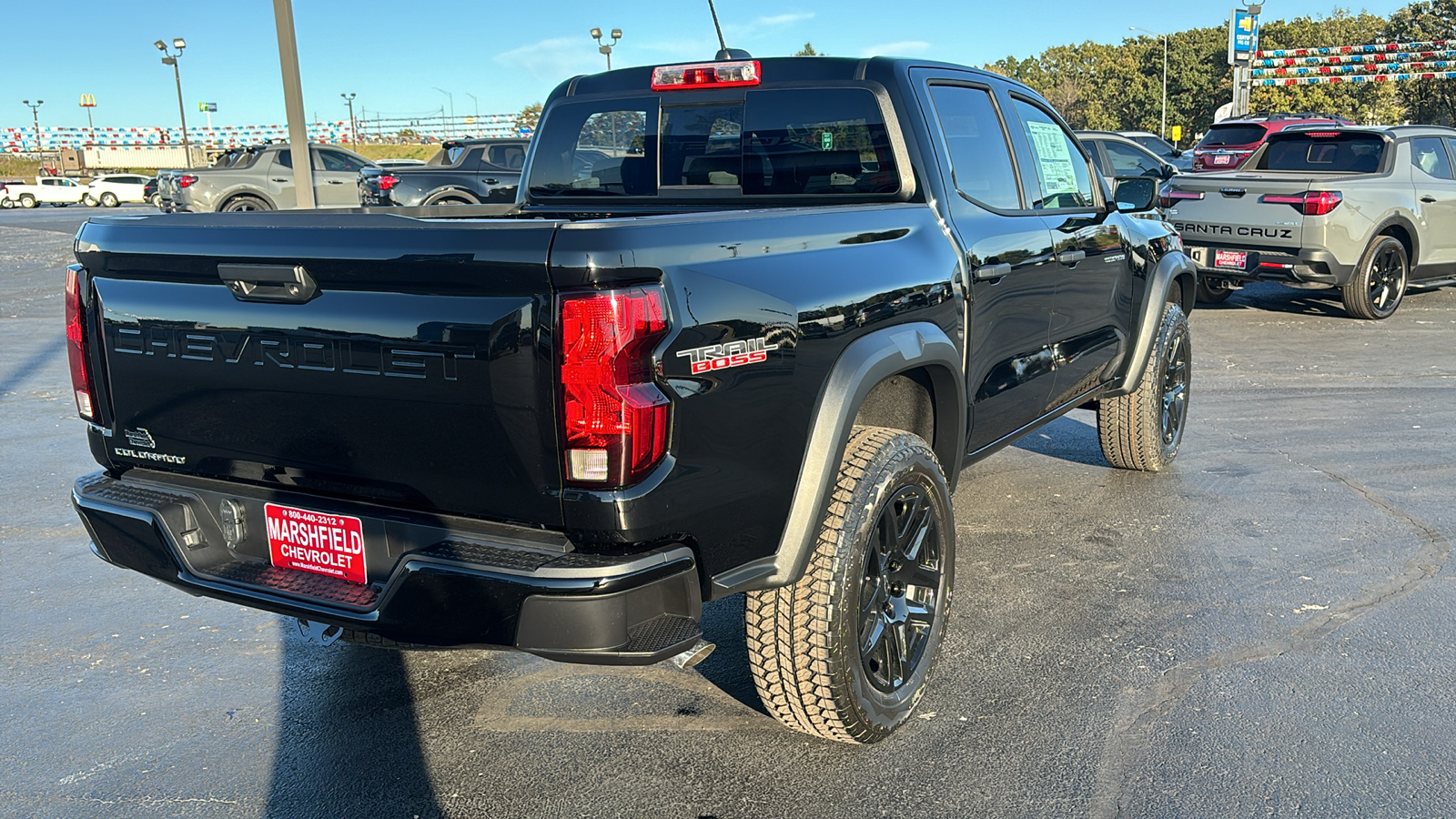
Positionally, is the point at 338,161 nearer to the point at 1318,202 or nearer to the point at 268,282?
the point at 1318,202

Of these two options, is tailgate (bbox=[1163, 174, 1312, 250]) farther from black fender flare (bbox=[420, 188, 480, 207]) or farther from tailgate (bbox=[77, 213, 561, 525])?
black fender flare (bbox=[420, 188, 480, 207])

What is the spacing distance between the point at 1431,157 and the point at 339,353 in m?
11.9

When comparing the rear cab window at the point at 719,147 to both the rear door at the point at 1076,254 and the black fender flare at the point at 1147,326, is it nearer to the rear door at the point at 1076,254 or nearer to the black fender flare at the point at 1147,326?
the rear door at the point at 1076,254

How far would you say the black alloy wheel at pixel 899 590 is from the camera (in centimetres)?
314

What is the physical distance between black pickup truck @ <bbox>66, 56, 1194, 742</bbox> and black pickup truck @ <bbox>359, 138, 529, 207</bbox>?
1447cm

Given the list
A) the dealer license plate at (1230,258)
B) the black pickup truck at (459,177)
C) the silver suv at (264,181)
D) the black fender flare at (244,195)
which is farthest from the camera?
the black fender flare at (244,195)

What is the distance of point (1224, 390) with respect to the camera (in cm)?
796

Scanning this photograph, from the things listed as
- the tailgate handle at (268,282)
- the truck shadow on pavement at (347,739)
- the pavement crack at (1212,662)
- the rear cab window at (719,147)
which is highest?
the rear cab window at (719,147)

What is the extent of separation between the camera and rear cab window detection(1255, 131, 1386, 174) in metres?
10.8

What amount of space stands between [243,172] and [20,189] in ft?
110

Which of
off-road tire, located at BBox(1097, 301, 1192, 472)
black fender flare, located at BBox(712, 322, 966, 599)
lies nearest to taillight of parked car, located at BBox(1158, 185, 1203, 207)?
off-road tire, located at BBox(1097, 301, 1192, 472)

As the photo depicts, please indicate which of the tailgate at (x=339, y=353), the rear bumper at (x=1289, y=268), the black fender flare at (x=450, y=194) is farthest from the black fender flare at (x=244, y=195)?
the tailgate at (x=339, y=353)

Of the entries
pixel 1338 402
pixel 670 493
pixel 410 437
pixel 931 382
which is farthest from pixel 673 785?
pixel 1338 402

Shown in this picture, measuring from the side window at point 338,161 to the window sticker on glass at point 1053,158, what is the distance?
1915 centimetres
